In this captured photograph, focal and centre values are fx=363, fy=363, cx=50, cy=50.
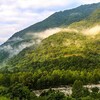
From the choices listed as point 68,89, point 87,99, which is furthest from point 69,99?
point 68,89

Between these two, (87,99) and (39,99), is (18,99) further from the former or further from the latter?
(87,99)

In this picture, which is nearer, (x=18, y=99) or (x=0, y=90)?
(x=18, y=99)

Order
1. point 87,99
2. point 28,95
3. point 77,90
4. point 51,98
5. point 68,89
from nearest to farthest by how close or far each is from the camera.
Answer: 1. point 87,99
2. point 51,98
3. point 28,95
4. point 77,90
5. point 68,89

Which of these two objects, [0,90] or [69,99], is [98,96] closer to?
[69,99]

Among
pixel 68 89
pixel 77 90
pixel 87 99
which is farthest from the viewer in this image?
pixel 68 89

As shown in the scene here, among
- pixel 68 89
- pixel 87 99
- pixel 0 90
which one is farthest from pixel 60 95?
pixel 68 89

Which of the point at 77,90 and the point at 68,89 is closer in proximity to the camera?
the point at 77,90

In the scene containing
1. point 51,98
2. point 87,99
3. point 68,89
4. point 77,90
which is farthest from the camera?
point 68,89

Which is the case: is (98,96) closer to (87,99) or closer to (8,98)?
(87,99)

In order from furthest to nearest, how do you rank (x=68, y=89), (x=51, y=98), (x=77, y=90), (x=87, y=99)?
(x=68, y=89) → (x=77, y=90) → (x=51, y=98) → (x=87, y=99)
